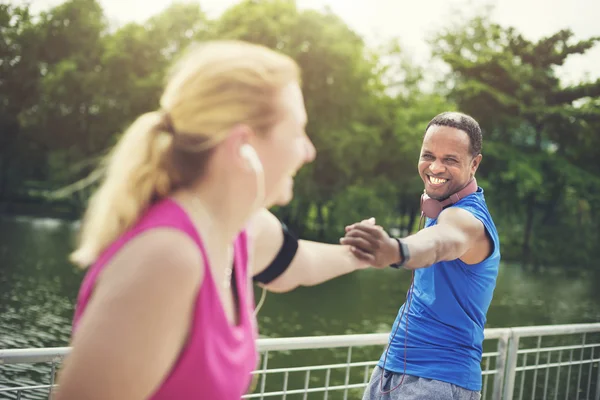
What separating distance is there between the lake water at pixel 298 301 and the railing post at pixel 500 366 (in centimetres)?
849

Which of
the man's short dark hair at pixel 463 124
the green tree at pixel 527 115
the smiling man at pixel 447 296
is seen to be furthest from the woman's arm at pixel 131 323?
the green tree at pixel 527 115

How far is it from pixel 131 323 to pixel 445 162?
195 centimetres

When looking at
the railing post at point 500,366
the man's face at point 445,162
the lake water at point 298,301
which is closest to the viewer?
the man's face at point 445,162

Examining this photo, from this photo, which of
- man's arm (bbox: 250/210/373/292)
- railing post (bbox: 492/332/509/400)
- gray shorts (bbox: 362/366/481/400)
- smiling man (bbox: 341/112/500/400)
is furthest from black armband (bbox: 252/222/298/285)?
railing post (bbox: 492/332/509/400)

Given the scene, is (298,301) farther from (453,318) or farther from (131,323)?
(131,323)

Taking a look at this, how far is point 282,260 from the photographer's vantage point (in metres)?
1.62

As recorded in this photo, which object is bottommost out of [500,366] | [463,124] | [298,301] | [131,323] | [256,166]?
[298,301]

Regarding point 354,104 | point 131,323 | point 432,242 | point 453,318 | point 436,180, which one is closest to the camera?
point 131,323

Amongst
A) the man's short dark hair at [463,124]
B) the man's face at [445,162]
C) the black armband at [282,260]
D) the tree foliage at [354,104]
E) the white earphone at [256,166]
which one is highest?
the tree foliage at [354,104]

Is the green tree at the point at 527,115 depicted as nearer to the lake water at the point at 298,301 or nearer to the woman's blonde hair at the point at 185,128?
the lake water at the point at 298,301

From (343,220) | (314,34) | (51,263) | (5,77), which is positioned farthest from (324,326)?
(5,77)

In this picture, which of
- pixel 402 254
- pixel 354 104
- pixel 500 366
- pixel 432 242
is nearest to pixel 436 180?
pixel 432 242

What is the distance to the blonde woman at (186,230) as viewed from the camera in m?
0.96

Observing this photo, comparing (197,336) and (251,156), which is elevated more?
(251,156)
